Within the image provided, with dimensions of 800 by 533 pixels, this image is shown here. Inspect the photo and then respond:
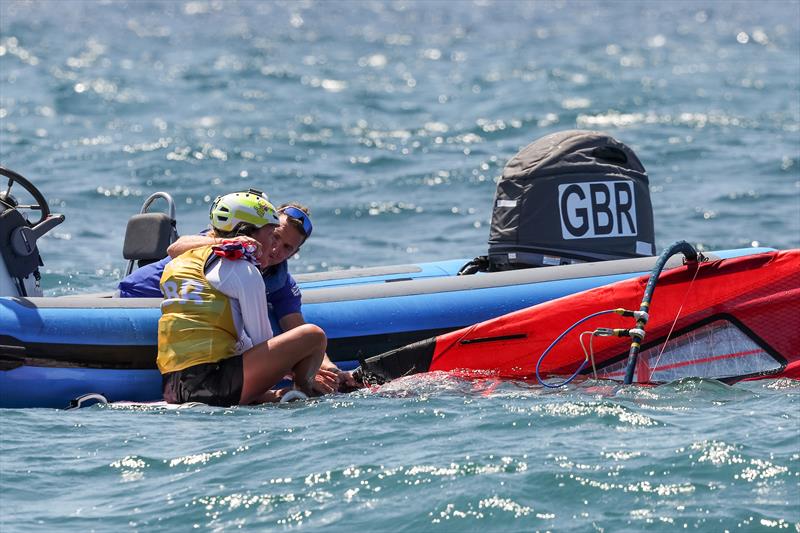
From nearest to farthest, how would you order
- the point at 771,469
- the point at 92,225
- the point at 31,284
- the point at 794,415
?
the point at 771,469
the point at 794,415
the point at 31,284
the point at 92,225

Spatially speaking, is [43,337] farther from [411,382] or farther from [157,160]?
[157,160]

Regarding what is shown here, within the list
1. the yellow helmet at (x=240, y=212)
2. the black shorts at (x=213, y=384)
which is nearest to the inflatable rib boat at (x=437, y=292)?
the black shorts at (x=213, y=384)

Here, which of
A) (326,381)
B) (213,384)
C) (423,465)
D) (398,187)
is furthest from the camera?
(398,187)

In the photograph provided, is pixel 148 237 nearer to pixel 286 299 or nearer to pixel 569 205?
pixel 286 299

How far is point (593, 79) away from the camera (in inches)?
770

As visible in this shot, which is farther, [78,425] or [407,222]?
→ [407,222]

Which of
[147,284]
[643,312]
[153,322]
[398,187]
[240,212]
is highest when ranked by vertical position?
[240,212]

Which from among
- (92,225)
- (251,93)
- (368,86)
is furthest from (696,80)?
(92,225)

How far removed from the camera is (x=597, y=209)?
7074mm

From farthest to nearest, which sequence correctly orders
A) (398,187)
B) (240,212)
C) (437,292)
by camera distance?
1. (398,187)
2. (437,292)
3. (240,212)

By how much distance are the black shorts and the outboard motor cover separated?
1811 mm

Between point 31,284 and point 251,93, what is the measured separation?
469 inches

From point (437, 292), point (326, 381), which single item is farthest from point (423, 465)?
point (437, 292)

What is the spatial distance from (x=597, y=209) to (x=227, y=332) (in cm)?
219
